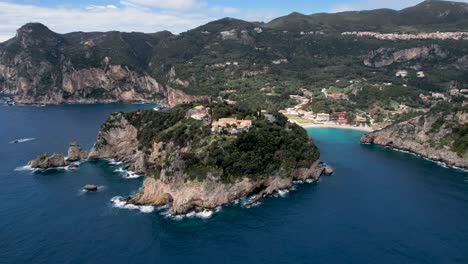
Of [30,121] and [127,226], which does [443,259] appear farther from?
[30,121]

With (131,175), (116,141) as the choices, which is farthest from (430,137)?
(116,141)

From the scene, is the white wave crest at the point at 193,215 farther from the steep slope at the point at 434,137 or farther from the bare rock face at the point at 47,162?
the steep slope at the point at 434,137

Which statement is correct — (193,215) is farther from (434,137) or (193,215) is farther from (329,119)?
(329,119)

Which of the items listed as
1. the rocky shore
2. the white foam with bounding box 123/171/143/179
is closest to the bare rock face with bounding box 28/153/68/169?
the rocky shore

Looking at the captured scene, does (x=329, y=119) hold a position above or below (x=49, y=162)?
above

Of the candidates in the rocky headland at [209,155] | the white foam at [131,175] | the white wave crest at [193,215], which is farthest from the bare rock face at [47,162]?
the white wave crest at [193,215]

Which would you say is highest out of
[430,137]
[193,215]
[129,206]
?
[430,137]
